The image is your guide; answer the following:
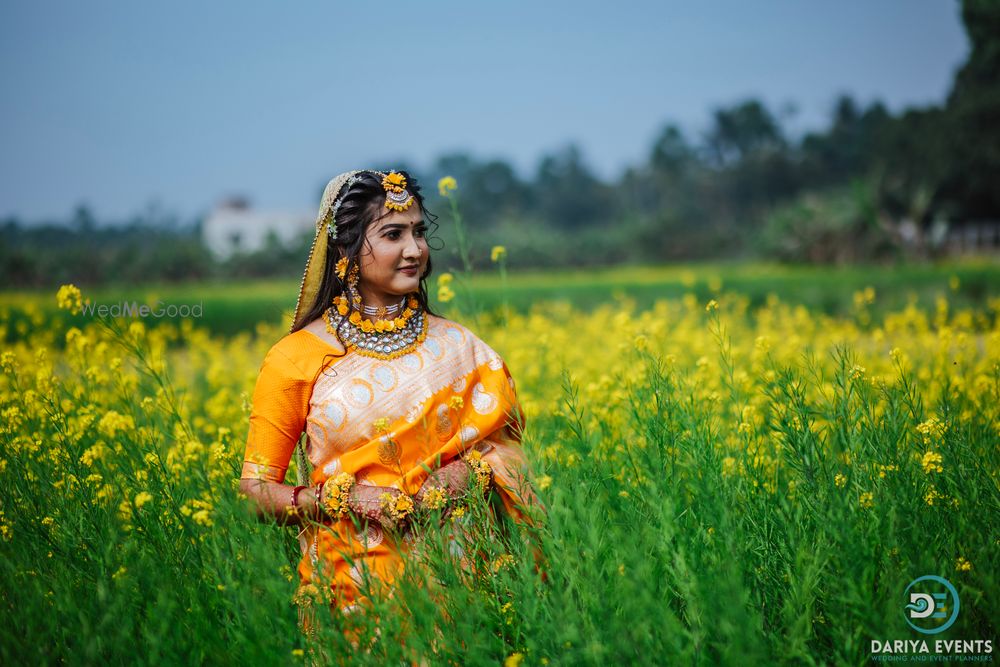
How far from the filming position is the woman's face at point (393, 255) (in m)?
2.04

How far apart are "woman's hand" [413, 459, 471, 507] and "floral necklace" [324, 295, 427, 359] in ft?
1.17

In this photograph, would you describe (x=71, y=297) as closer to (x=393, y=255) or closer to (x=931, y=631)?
(x=393, y=255)

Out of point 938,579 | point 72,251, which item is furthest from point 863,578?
point 72,251

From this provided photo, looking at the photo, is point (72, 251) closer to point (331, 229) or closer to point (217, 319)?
point (217, 319)

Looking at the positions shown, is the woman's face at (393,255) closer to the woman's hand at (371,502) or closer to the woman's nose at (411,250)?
the woman's nose at (411,250)

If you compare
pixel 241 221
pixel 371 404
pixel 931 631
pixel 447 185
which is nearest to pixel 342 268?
pixel 371 404

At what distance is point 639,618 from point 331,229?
1277mm

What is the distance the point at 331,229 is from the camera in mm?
2068

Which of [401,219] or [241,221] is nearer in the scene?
[401,219]

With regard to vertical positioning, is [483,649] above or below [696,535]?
below

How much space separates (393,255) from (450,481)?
0.63 metres

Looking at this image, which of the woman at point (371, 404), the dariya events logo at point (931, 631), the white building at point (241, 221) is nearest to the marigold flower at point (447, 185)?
the woman at point (371, 404)

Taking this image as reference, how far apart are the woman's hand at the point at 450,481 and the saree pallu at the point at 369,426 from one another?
1.6 inches

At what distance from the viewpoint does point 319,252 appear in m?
2.11
